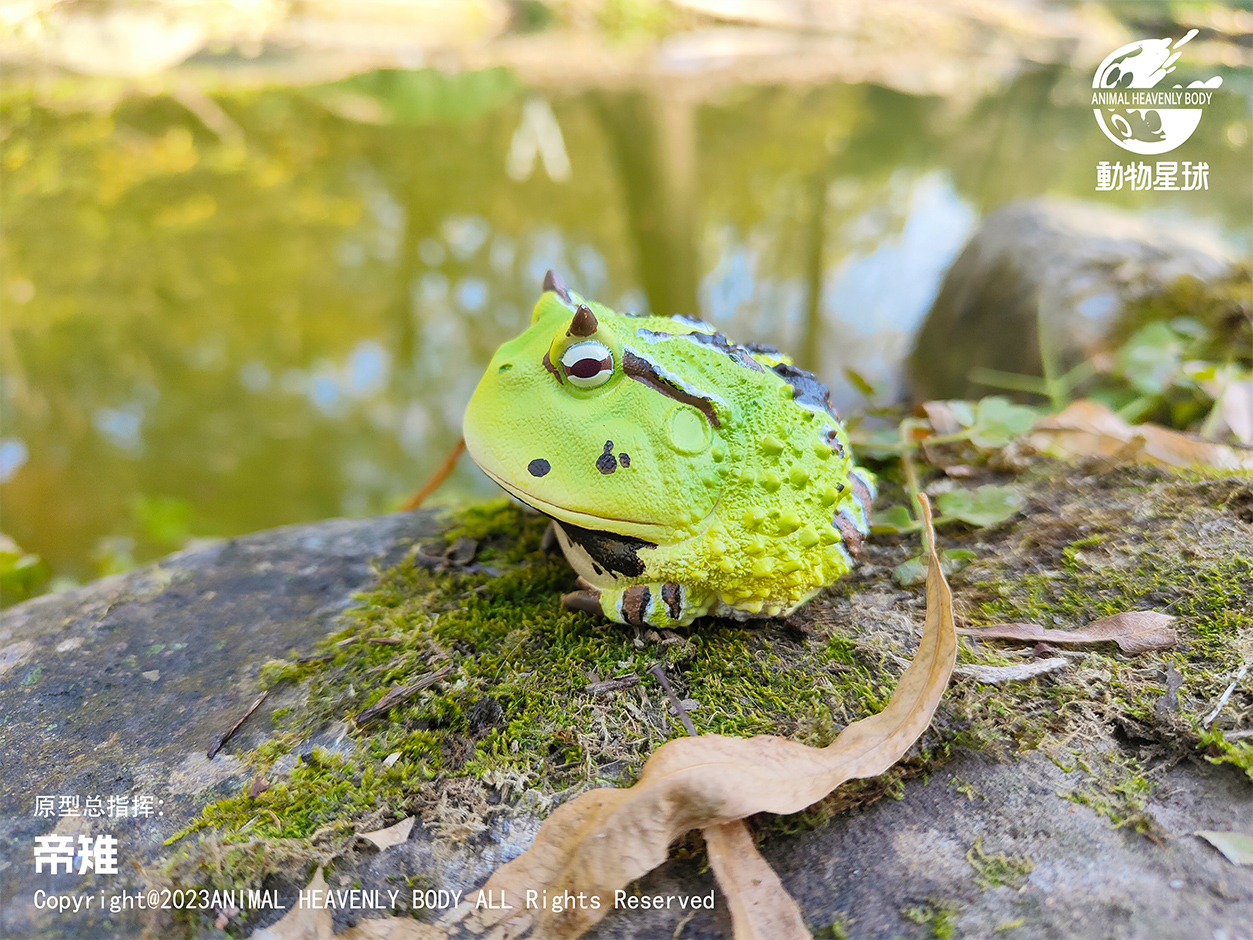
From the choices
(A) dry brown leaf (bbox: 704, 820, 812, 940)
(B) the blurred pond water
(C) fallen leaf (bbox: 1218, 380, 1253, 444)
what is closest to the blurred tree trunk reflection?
(B) the blurred pond water

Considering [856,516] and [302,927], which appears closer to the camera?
[302,927]

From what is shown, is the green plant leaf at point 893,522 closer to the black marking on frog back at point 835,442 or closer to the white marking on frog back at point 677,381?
the black marking on frog back at point 835,442

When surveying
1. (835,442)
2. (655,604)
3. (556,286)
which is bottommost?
(655,604)

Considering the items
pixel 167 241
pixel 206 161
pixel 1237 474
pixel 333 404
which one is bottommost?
pixel 333 404

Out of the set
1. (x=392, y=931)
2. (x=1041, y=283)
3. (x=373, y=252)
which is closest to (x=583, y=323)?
(x=392, y=931)

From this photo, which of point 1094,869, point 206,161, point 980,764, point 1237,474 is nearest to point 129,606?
point 980,764

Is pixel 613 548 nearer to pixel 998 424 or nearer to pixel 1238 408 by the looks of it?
pixel 998 424

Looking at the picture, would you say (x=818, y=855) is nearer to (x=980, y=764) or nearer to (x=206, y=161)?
(x=980, y=764)
